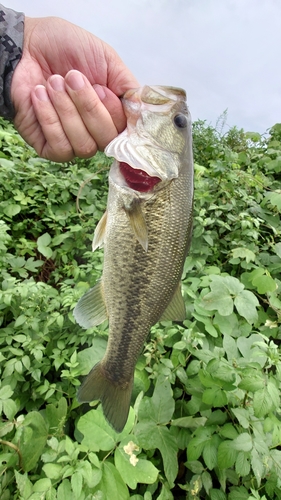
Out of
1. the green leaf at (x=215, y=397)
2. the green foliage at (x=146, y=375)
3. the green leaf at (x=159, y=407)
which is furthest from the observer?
the green leaf at (x=159, y=407)

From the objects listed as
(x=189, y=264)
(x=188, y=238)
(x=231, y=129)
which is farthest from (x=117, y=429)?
(x=231, y=129)

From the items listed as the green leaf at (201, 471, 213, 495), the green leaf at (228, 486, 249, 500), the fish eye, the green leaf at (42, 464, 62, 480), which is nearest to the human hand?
the fish eye

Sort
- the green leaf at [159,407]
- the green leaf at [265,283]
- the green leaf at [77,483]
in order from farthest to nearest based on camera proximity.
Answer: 1. the green leaf at [265,283]
2. the green leaf at [159,407]
3. the green leaf at [77,483]

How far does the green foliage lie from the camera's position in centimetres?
138

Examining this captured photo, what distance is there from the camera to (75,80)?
1.29 metres

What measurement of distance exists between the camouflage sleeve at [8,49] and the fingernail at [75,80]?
0.37m

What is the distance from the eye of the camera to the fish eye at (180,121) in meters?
1.36

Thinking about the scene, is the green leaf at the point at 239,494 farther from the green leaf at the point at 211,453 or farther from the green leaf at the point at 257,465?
the green leaf at the point at 257,465

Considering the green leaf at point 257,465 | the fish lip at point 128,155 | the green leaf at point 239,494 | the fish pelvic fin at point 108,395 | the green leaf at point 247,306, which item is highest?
the fish lip at point 128,155

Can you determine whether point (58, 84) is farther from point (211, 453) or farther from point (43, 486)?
point (211, 453)

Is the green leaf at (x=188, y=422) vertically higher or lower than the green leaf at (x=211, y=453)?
lower

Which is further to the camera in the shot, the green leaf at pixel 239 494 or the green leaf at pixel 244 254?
the green leaf at pixel 244 254

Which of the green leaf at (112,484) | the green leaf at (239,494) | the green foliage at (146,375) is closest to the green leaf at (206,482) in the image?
the green foliage at (146,375)

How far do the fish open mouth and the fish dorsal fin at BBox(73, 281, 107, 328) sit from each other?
448mm
